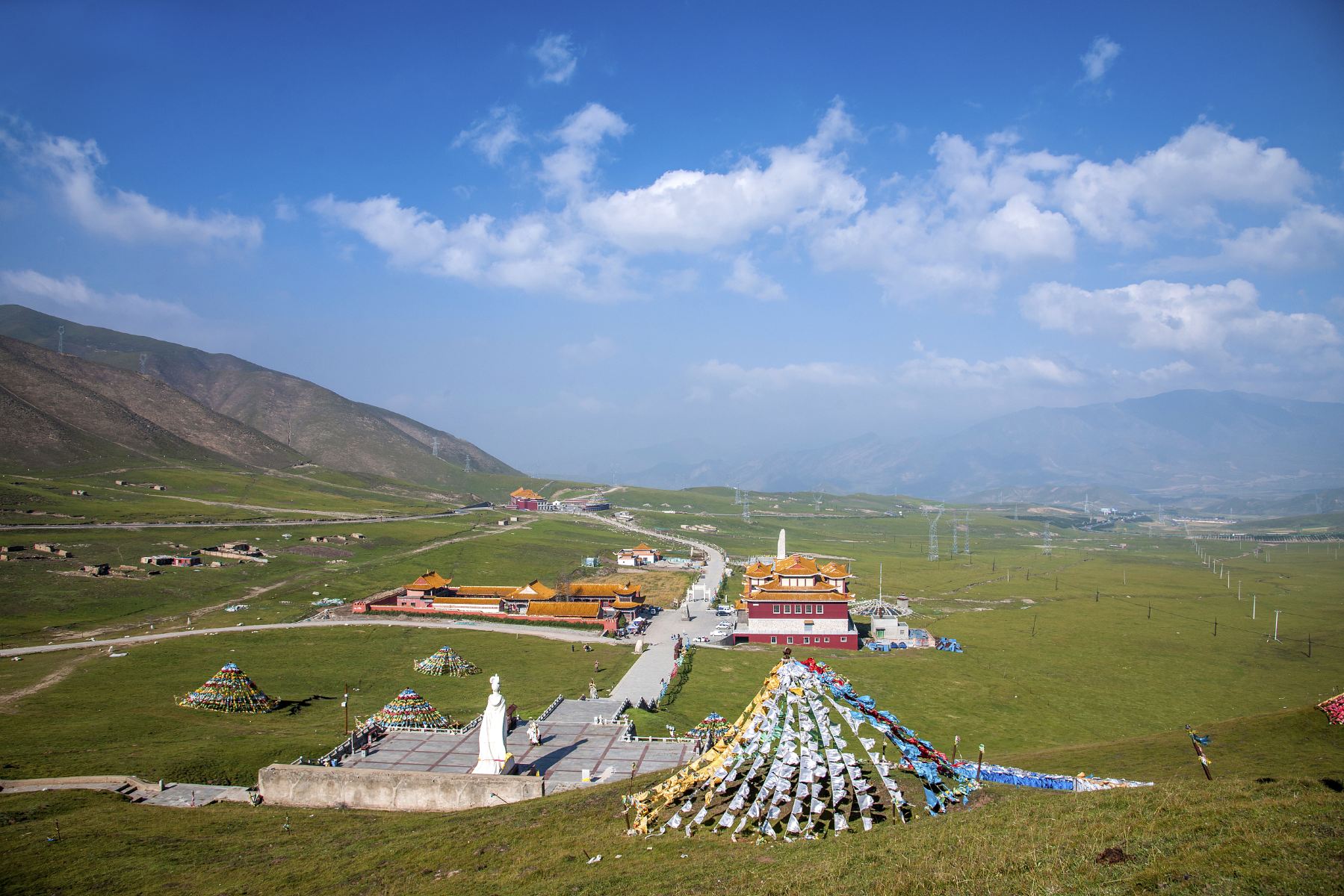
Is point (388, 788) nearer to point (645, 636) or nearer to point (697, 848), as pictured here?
point (697, 848)

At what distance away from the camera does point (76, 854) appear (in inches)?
821

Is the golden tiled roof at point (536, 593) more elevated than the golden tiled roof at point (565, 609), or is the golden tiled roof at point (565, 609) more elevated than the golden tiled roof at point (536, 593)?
the golden tiled roof at point (536, 593)

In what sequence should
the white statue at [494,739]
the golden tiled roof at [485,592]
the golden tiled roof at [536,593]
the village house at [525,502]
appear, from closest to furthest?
the white statue at [494,739]
the golden tiled roof at [536,593]
the golden tiled roof at [485,592]
the village house at [525,502]

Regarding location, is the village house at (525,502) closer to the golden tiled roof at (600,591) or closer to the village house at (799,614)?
the golden tiled roof at (600,591)

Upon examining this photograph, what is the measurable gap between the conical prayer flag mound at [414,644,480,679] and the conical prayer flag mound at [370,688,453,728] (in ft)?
41.0

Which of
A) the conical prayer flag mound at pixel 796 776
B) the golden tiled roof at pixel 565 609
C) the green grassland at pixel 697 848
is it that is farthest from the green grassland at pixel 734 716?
the golden tiled roof at pixel 565 609

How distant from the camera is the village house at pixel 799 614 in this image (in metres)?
61.7

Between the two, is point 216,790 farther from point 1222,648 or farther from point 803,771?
point 1222,648

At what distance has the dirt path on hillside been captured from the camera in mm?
37000

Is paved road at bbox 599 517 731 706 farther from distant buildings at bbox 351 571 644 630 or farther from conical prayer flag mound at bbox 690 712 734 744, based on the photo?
conical prayer flag mound at bbox 690 712 734 744

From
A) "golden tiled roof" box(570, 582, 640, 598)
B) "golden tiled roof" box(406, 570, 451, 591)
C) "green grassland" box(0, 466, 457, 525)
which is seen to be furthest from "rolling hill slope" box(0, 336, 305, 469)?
"golden tiled roof" box(570, 582, 640, 598)

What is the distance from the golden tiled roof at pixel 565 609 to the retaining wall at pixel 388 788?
39281 mm

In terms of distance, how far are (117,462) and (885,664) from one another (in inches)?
5604

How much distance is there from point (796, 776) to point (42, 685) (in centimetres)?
4388
